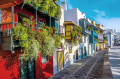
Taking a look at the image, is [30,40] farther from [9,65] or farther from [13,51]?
[9,65]

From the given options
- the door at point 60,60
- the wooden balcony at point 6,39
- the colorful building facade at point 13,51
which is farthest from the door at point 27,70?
the door at point 60,60

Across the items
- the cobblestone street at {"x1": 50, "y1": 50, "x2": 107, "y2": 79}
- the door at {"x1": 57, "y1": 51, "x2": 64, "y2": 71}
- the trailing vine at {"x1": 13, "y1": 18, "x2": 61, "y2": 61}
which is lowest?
the cobblestone street at {"x1": 50, "y1": 50, "x2": 107, "y2": 79}

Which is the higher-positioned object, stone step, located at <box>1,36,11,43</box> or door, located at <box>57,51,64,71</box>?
stone step, located at <box>1,36,11,43</box>

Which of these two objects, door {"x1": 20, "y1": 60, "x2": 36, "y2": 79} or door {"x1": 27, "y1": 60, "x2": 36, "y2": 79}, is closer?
door {"x1": 20, "y1": 60, "x2": 36, "y2": 79}

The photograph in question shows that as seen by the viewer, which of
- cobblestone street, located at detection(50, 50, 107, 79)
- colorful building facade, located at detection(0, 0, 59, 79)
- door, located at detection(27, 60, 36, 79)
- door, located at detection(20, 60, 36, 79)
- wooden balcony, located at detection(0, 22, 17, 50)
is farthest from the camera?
cobblestone street, located at detection(50, 50, 107, 79)

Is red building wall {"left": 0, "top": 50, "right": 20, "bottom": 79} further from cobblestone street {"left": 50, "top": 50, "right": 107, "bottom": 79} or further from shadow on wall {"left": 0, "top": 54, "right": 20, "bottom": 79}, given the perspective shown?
cobblestone street {"left": 50, "top": 50, "right": 107, "bottom": 79}

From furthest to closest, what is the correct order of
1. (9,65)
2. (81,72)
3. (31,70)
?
(81,72) < (31,70) < (9,65)

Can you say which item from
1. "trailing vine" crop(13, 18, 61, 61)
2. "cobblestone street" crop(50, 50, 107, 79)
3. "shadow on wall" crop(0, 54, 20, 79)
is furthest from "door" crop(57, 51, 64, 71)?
"shadow on wall" crop(0, 54, 20, 79)

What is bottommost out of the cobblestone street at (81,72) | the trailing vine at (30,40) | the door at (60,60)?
the cobblestone street at (81,72)

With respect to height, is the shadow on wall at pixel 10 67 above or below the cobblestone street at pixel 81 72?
above

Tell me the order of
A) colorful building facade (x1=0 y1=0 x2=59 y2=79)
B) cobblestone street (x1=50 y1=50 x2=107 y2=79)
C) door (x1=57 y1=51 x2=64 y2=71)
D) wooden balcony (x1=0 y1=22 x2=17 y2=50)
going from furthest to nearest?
door (x1=57 y1=51 x2=64 y2=71) → cobblestone street (x1=50 y1=50 x2=107 y2=79) → colorful building facade (x1=0 y1=0 x2=59 y2=79) → wooden balcony (x1=0 y1=22 x2=17 y2=50)

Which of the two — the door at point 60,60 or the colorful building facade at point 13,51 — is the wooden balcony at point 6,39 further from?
the door at point 60,60

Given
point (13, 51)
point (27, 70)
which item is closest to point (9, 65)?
point (13, 51)

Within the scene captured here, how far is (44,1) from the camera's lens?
866 cm
